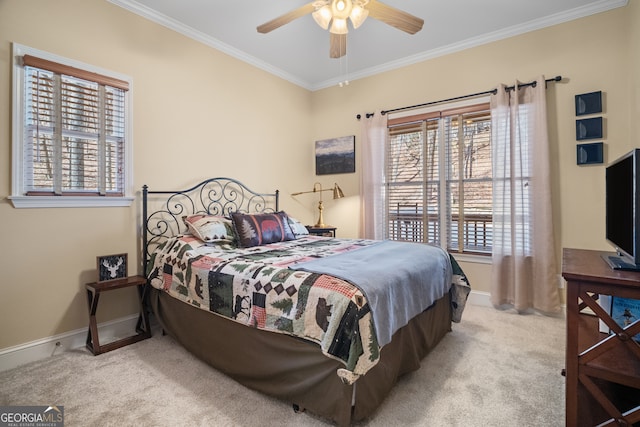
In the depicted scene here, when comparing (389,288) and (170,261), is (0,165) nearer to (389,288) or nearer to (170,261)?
(170,261)

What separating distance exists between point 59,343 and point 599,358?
Answer: 11.0 ft

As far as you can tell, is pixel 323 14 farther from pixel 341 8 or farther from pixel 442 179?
pixel 442 179

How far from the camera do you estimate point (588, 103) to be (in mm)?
2787

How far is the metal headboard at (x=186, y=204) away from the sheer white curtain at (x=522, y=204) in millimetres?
2752

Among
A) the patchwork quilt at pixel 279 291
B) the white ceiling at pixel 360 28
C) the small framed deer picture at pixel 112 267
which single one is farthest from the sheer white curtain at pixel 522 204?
the small framed deer picture at pixel 112 267

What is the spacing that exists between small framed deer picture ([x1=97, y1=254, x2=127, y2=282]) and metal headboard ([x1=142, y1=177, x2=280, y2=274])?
9.8 inches

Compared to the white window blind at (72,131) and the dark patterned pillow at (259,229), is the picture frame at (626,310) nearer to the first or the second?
the dark patterned pillow at (259,229)

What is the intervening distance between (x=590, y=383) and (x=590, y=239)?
2110mm

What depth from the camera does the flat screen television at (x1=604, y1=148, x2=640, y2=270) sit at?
4.28ft

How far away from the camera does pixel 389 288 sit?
1679 mm

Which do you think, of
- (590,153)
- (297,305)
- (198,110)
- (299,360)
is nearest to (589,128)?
(590,153)

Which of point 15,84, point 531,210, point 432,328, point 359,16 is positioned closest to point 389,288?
point 432,328

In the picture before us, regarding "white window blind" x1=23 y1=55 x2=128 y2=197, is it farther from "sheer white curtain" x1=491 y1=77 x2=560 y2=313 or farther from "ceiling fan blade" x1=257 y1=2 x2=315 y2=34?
"sheer white curtain" x1=491 y1=77 x2=560 y2=313

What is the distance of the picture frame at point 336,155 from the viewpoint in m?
4.34
